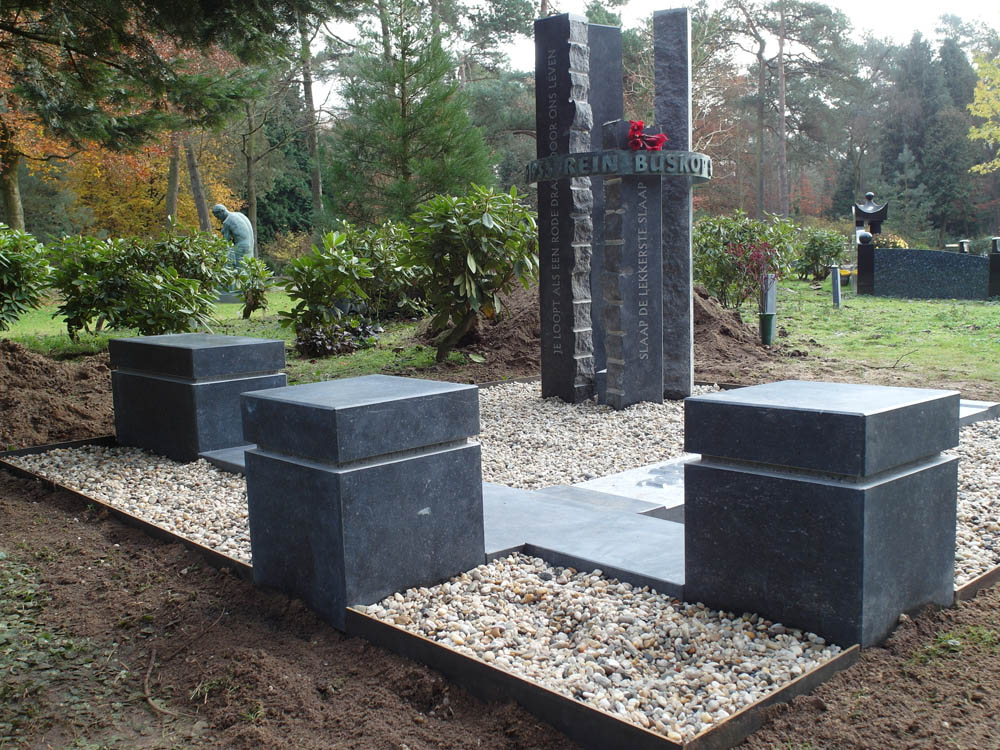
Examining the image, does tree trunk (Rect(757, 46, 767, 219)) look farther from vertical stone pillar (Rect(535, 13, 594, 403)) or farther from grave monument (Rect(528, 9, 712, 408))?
vertical stone pillar (Rect(535, 13, 594, 403))

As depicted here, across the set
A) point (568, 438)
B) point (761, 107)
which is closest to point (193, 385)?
point (568, 438)

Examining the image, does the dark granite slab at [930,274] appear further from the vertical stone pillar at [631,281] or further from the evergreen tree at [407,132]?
the vertical stone pillar at [631,281]

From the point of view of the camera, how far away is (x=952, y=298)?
16172 mm

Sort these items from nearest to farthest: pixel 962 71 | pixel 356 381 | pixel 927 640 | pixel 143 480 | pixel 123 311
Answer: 1. pixel 927 640
2. pixel 356 381
3. pixel 143 480
4. pixel 123 311
5. pixel 962 71

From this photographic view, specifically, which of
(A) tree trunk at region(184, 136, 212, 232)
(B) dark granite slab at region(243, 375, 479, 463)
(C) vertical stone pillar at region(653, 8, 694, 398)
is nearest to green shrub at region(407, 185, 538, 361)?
(C) vertical stone pillar at region(653, 8, 694, 398)

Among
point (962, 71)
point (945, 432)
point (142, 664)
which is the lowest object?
point (142, 664)

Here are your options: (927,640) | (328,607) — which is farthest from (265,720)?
(927,640)

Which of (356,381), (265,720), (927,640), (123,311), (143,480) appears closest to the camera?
(265,720)

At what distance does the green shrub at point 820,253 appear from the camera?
62.5 ft

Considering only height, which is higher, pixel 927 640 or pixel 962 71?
pixel 962 71

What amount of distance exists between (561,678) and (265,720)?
83 centimetres

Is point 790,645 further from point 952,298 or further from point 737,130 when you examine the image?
point 737,130

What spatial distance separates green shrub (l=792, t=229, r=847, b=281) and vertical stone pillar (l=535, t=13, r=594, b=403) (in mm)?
12788

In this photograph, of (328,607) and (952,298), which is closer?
(328,607)
